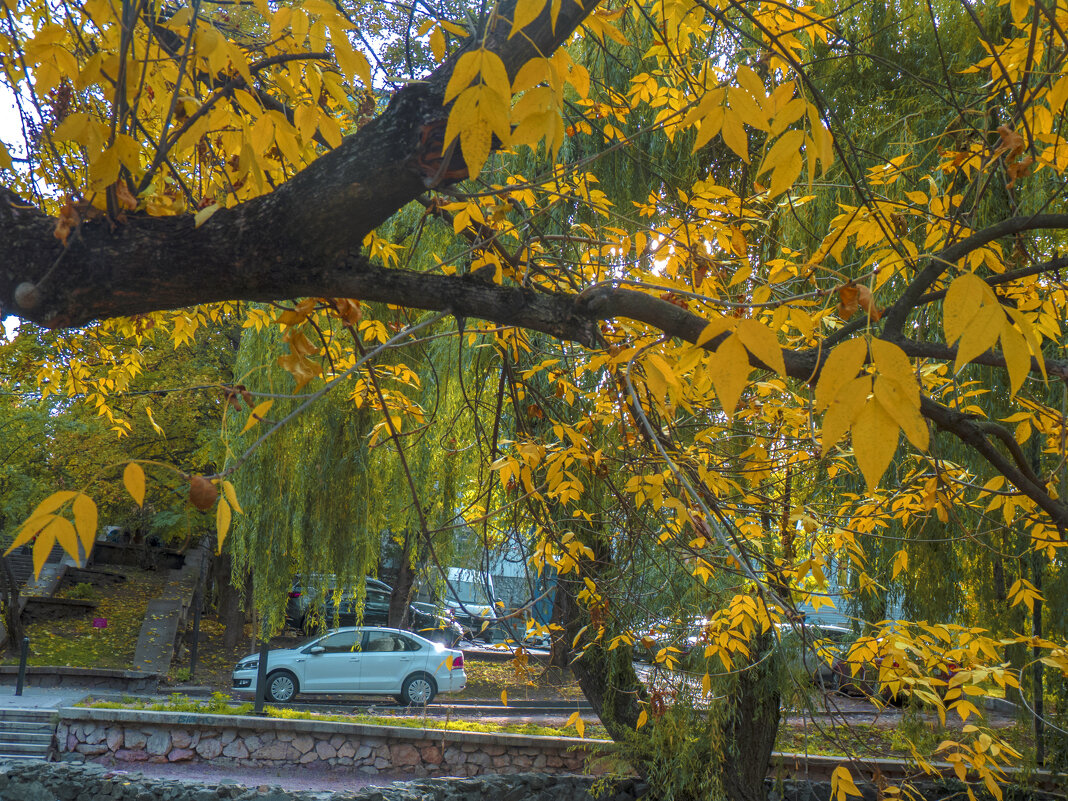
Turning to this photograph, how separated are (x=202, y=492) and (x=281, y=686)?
10605mm

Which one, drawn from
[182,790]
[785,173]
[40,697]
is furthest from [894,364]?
[40,697]

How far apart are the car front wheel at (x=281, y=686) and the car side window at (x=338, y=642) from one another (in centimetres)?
57

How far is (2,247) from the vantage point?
1591 millimetres

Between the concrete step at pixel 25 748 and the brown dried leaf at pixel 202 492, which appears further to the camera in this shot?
the concrete step at pixel 25 748

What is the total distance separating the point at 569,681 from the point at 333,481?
8.35m

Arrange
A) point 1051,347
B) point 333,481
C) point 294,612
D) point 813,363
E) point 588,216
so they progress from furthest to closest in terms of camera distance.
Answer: point 294,612, point 333,481, point 588,216, point 1051,347, point 813,363

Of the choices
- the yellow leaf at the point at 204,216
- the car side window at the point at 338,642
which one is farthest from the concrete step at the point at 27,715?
the yellow leaf at the point at 204,216

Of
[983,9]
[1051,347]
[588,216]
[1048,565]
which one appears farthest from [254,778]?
[983,9]

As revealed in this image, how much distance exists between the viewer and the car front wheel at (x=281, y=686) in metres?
10.6

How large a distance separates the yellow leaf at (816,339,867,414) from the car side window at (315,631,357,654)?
10.8 metres

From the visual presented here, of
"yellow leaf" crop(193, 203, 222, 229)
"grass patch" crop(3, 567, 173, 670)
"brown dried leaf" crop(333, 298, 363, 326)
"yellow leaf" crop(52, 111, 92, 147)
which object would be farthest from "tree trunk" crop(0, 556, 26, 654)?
"yellow leaf" crop(52, 111, 92, 147)

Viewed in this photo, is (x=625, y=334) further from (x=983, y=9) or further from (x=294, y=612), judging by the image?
(x=294, y=612)

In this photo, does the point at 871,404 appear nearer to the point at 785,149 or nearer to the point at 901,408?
the point at 901,408

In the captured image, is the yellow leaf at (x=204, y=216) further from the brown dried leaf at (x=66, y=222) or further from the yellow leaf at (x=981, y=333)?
the yellow leaf at (x=981, y=333)
